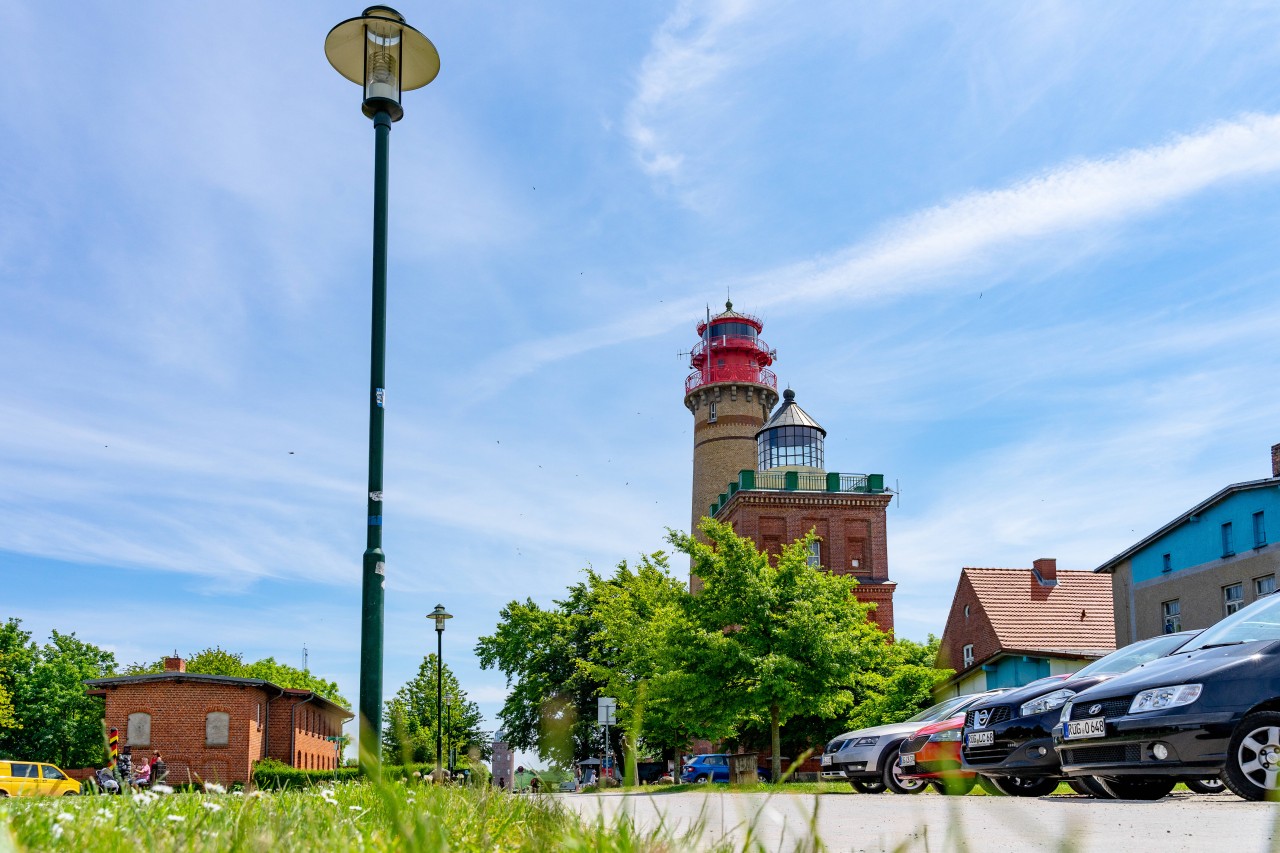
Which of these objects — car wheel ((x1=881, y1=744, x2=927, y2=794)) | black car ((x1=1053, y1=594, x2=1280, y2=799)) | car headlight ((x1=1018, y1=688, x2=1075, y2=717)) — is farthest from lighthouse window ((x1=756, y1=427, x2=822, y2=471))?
black car ((x1=1053, y1=594, x2=1280, y2=799))

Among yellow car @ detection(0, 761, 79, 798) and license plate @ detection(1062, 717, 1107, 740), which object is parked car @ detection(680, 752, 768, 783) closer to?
yellow car @ detection(0, 761, 79, 798)

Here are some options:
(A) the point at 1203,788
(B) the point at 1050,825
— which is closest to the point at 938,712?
(A) the point at 1203,788

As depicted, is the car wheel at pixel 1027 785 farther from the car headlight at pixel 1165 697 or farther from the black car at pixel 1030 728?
the car headlight at pixel 1165 697

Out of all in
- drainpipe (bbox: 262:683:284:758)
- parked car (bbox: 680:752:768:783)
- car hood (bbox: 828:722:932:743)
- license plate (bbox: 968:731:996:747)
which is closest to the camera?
license plate (bbox: 968:731:996:747)

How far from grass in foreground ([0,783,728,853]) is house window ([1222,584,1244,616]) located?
101 ft

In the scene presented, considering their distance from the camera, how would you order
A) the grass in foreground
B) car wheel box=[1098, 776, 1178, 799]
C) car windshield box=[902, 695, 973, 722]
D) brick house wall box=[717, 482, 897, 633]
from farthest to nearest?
1. brick house wall box=[717, 482, 897, 633]
2. car windshield box=[902, 695, 973, 722]
3. car wheel box=[1098, 776, 1178, 799]
4. the grass in foreground

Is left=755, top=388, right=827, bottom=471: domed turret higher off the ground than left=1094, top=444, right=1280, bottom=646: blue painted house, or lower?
higher

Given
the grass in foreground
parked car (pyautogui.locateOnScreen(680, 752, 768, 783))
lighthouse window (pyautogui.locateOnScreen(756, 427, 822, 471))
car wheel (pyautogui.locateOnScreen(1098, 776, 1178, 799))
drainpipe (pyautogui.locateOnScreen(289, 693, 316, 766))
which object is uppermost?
lighthouse window (pyautogui.locateOnScreen(756, 427, 822, 471))

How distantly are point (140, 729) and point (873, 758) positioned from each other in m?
34.1

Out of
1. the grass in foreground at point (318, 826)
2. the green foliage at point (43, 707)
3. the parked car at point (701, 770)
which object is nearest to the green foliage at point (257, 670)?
the green foliage at point (43, 707)

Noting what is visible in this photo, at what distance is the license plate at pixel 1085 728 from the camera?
889 cm

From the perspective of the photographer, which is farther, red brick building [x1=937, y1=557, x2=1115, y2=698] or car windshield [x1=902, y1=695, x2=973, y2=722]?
red brick building [x1=937, y1=557, x2=1115, y2=698]

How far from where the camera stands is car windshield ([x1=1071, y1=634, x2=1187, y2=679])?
12.1 meters

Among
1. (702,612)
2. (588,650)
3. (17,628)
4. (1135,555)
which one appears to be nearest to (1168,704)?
(702,612)
